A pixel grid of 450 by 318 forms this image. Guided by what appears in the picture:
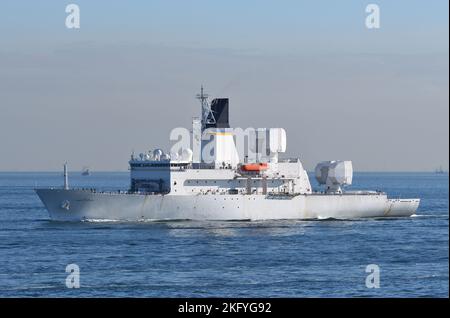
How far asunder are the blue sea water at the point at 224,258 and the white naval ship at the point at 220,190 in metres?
1.26

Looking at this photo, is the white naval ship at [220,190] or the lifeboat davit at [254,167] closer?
the white naval ship at [220,190]

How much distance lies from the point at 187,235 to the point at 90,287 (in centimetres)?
1988

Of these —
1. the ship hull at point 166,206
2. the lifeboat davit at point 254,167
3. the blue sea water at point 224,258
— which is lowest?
the blue sea water at point 224,258

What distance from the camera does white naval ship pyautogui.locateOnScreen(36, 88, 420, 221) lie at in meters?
65.9

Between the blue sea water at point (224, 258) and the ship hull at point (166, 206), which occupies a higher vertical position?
the ship hull at point (166, 206)

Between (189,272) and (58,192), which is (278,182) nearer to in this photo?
(58,192)

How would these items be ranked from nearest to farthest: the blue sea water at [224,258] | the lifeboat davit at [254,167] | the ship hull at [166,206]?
the blue sea water at [224,258]
the ship hull at [166,206]
the lifeboat davit at [254,167]

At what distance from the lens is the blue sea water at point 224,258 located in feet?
127

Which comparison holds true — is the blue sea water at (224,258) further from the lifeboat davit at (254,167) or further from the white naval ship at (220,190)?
the lifeboat davit at (254,167)

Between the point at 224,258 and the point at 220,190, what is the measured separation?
2063 cm

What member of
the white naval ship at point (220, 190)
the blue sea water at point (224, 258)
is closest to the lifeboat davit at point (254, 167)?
the white naval ship at point (220, 190)

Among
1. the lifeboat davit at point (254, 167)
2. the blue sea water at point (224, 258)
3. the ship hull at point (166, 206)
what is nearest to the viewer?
the blue sea water at point (224, 258)

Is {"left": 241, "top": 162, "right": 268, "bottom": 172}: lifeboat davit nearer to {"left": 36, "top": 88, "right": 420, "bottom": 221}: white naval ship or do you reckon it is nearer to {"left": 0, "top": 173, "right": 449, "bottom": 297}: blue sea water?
{"left": 36, "top": 88, "right": 420, "bottom": 221}: white naval ship

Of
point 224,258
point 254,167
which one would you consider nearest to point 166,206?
point 254,167
